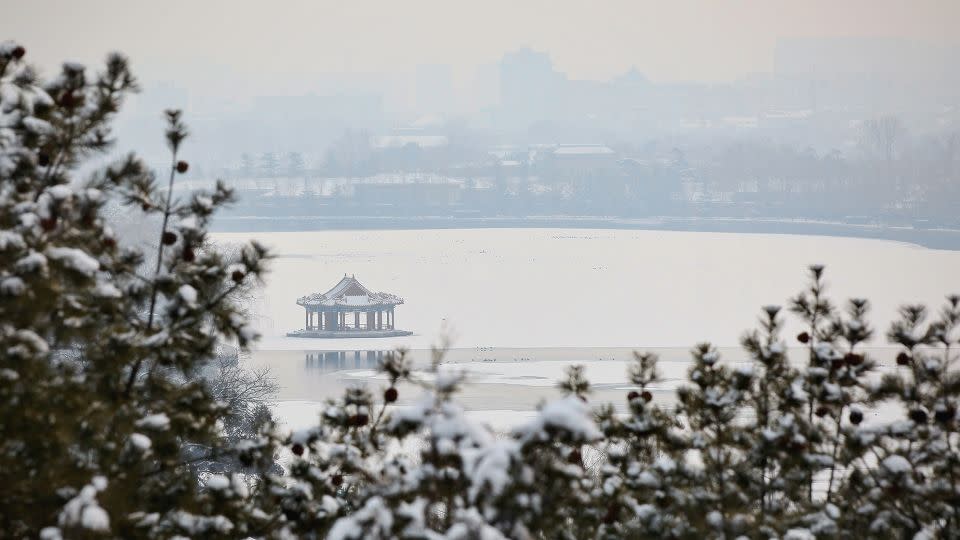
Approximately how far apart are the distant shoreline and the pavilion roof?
40448mm

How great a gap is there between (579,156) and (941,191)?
28684mm

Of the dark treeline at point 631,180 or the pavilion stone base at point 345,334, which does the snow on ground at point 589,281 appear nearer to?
the pavilion stone base at point 345,334

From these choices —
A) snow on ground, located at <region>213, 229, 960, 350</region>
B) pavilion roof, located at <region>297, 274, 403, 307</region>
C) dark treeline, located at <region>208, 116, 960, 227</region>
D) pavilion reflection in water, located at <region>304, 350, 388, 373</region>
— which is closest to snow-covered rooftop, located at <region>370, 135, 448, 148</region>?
dark treeline, located at <region>208, 116, 960, 227</region>

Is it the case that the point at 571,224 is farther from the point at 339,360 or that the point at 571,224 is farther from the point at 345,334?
the point at 339,360

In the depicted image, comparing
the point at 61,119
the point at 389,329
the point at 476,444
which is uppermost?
the point at 61,119

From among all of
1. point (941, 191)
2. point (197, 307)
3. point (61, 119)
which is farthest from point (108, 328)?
point (941, 191)

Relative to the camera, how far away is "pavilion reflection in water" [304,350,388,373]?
32250mm

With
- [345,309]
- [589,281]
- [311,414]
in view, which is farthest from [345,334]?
[311,414]

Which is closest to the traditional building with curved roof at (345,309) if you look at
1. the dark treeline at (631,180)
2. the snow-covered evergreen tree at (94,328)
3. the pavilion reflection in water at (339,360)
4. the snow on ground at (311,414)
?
the pavilion reflection in water at (339,360)

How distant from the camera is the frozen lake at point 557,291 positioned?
31484 mm

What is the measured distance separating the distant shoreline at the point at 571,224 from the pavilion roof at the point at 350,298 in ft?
133

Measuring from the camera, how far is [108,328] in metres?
4.19

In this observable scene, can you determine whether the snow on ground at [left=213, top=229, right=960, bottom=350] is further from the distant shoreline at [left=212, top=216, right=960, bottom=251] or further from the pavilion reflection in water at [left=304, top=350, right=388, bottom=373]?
the distant shoreline at [left=212, top=216, right=960, bottom=251]

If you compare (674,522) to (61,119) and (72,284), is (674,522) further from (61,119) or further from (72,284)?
(61,119)
